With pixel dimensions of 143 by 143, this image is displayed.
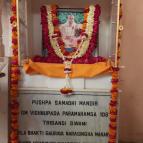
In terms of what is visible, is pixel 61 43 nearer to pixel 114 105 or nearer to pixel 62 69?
pixel 62 69

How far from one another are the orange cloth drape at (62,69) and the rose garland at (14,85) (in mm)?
92

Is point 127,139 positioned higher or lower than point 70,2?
lower

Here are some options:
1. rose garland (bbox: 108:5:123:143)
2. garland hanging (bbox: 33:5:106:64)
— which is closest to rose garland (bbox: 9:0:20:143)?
garland hanging (bbox: 33:5:106:64)

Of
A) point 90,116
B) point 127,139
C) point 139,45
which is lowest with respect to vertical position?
point 127,139

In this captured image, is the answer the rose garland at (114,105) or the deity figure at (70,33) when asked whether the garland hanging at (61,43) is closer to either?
the deity figure at (70,33)

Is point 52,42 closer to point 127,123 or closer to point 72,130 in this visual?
point 72,130

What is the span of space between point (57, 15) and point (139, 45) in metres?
0.87

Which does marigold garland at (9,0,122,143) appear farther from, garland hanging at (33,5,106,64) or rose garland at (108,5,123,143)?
garland hanging at (33,5,106,64)

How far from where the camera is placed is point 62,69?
197 cm

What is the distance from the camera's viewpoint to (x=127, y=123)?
2.64 meters

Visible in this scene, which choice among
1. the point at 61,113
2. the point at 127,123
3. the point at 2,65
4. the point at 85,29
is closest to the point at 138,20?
the point at 85,29

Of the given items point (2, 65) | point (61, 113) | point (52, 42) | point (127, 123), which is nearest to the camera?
point (2, 65)

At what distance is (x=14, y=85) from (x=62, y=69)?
385 mm

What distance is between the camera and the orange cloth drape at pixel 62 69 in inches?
76.2
